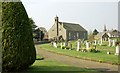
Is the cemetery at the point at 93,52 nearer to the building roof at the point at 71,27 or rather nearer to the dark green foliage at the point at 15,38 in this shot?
the dark green foliage at the point at 15,38

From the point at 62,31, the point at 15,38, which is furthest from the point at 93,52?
the point at 62,31

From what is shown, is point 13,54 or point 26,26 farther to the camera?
point 26,26

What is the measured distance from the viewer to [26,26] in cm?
1163

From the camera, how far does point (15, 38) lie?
11047 mm

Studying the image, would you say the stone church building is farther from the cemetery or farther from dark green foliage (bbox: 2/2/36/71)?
dark green foliage (bbox: 2/2/36/71)

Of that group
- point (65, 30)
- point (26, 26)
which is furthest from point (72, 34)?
point (26, 26)

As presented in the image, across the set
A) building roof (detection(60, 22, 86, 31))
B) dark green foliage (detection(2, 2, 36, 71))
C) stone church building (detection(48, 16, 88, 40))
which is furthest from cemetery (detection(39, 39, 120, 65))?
building roof (detection(60, 22, 86, 31))

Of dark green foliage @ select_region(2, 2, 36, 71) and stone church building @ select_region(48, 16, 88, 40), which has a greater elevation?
stone church building @ select_region(48, 16, 88, 40)

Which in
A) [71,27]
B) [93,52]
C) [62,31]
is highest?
[71,27]

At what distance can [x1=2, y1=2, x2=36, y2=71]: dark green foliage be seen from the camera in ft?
35.7

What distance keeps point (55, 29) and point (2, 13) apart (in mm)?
78623

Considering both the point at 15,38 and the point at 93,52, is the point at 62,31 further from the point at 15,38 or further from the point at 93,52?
the point at 15,38

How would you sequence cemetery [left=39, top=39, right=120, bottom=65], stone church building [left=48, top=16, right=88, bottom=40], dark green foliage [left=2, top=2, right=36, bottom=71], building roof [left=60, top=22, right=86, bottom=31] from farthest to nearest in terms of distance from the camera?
building roof [left=60, top=22, right=86, bottom=31], stone church building [left=48, top=16, right=88, bottom=40], cemetery [left=39, top=39, right=120, bottom=65], dark green foliage [left=2, top=2, right=36, bottom=71]

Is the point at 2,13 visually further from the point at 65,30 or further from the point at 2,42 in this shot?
the point at 65,30
